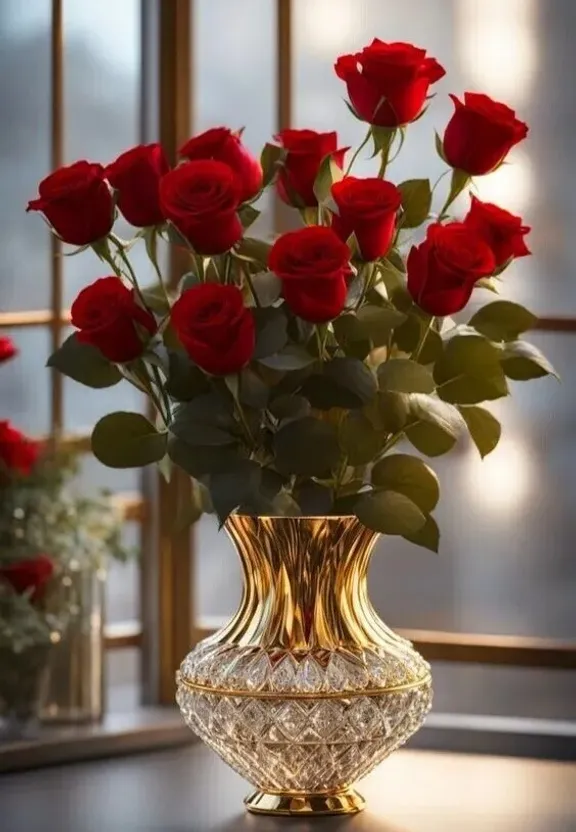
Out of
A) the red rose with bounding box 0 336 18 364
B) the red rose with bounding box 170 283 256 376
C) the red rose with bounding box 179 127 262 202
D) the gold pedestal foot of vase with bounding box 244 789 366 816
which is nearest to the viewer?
the red rose with bounding box 170 283 256 376

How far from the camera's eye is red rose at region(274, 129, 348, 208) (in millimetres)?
1645

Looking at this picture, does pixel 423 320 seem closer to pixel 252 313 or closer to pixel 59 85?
pixel 252 313

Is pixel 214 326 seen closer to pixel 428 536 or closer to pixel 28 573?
pixel 428 536

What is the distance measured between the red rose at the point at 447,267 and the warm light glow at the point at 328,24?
0.64m

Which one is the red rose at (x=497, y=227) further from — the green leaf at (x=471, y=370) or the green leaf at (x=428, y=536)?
the green leaf at (x=428, y=536)

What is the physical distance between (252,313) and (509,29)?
683 mm

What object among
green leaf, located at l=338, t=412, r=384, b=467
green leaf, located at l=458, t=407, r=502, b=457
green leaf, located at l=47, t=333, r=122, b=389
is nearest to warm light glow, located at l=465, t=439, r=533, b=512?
green leaf, located at l=458, t=407, r=502, b=457

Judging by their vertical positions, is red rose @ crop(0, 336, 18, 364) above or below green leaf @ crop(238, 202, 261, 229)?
below

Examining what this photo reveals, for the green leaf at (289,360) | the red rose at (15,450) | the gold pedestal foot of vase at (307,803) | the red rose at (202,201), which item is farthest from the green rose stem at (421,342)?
the red rose at (15,450)

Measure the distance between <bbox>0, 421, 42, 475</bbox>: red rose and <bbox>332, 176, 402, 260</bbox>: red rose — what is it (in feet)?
1.92

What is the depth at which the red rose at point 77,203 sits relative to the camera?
1.55 m

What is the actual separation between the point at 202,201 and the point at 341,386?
0.22m

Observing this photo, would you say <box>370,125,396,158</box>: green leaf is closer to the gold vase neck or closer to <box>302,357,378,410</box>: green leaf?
<box>302,357,378,410</box>: green leaf

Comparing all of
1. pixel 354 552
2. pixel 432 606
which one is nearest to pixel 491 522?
pixel 432 606
